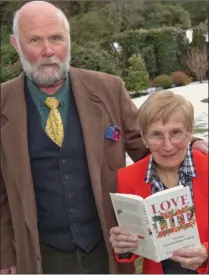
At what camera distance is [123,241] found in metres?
1.24

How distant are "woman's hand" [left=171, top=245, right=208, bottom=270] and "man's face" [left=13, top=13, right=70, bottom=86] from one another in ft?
2.22

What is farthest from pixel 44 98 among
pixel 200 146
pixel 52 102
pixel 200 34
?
pixel 200 34


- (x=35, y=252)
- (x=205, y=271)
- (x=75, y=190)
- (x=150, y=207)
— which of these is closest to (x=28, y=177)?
(x=75, y=190)

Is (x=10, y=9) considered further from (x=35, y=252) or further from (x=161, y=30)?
(x=35, y=252)

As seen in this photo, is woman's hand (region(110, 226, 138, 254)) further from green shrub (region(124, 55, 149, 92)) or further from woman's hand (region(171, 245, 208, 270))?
green shrub (region(124, 55, 149, 92))

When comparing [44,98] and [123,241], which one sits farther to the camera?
[44,98]

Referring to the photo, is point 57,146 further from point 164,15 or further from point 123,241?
point 164,15

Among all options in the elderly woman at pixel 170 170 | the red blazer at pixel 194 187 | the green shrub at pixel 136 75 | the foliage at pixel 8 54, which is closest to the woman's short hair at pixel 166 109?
the elderly woman at pixel 170 170

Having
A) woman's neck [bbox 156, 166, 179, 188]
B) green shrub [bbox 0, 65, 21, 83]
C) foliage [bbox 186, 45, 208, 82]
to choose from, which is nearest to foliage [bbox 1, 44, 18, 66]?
green shrub [bbox 0, 65, 21, 83]

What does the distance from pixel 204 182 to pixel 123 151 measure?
39cm

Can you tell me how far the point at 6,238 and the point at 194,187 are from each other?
749 mm

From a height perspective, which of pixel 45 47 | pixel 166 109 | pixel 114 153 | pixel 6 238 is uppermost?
pixel 45 47

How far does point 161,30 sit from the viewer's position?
1.83 m

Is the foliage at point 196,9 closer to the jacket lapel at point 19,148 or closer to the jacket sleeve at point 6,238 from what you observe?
the jacket lapel at point 19,148
